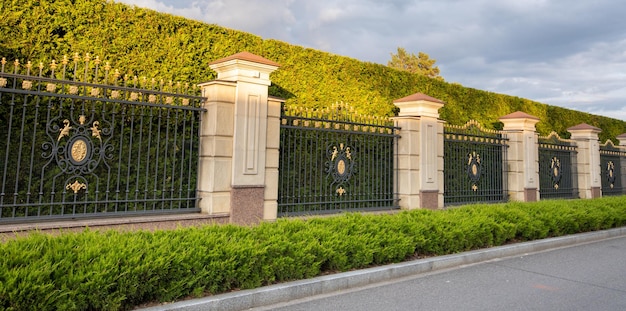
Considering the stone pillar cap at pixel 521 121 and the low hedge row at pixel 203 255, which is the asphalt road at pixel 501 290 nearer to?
the low hedge row at pixel 203 255

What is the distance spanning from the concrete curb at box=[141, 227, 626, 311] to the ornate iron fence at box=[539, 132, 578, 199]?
6.65 metres

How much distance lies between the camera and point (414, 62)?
42.6 meters

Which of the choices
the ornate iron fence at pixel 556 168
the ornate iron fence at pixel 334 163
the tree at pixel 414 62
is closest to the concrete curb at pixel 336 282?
the ornate iron fence at pixel 334 163

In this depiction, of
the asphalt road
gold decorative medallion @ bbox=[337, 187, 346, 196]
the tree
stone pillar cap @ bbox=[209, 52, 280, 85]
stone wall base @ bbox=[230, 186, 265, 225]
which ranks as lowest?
the asphalt road

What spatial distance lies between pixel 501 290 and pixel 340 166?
4.19 m

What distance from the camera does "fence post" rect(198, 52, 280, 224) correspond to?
21.6 ft

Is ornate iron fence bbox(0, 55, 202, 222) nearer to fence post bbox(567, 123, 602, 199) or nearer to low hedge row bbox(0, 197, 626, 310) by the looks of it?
low hedge row bbox(0, 197, 626, 310)

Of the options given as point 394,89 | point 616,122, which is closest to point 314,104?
point 394,89

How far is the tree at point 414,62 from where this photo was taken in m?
42.1

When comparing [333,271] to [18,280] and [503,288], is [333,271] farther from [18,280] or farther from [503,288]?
[18,280]

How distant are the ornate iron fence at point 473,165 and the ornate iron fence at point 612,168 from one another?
22.8ft

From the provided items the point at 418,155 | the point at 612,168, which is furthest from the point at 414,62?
the point at 418,155

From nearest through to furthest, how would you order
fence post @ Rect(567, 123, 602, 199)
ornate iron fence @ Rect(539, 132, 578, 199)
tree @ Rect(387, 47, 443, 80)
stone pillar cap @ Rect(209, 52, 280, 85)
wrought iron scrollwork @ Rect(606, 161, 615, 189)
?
stone pillar cap @ Rect(209, 52, 280, 85), ornate iron fence @ Rect(539, 132, 578, 199), fence post @ Rect(567, 123, 602, 199), wrought iron scrollwork @ Rect(606, 161, 615, 189), tree @ Rect(387, 47, 443, 80)

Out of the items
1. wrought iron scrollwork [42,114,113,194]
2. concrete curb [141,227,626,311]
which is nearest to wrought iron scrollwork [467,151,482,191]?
concrete curb [141,227,626,311]
